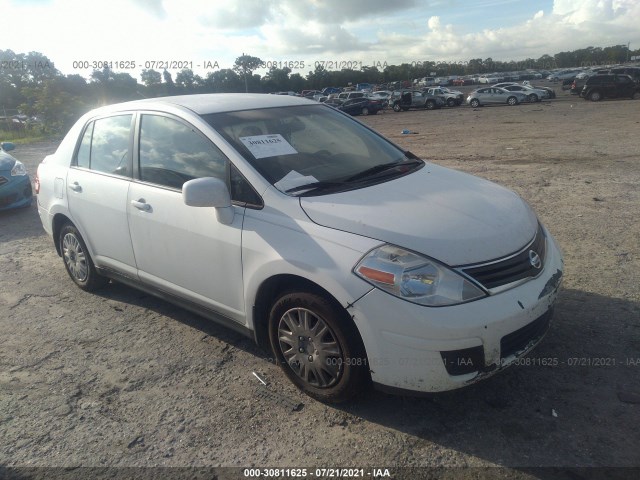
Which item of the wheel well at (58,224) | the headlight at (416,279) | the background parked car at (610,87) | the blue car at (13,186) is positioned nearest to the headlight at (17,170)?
the blue car at (13,186)

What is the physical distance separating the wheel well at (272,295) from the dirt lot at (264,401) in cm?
34

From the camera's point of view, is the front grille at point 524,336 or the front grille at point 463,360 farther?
the front grille at point 524,336

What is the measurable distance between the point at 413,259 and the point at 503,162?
900 centimetres

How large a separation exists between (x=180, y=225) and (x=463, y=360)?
2.04m

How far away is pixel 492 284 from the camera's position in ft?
8.74

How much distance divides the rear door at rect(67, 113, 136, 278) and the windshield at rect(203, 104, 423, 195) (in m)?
1.00

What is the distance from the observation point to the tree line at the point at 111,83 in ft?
43.2

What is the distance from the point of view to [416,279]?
103 inches

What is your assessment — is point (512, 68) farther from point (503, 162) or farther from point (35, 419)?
point (35, 419)

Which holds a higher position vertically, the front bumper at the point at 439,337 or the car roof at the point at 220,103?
the car roof at the point at 220,103

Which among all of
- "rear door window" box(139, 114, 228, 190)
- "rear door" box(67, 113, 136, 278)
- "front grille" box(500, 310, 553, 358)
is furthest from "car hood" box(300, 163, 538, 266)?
"rear door" box(67, 113, 136, 278)

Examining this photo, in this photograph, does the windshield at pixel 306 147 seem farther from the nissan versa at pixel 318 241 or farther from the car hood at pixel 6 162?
the car hood at pixel 6 162

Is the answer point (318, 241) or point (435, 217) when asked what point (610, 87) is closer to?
point (435, 217)

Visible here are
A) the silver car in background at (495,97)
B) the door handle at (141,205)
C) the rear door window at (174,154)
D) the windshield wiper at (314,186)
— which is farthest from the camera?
the silver car in background at (495,97)
